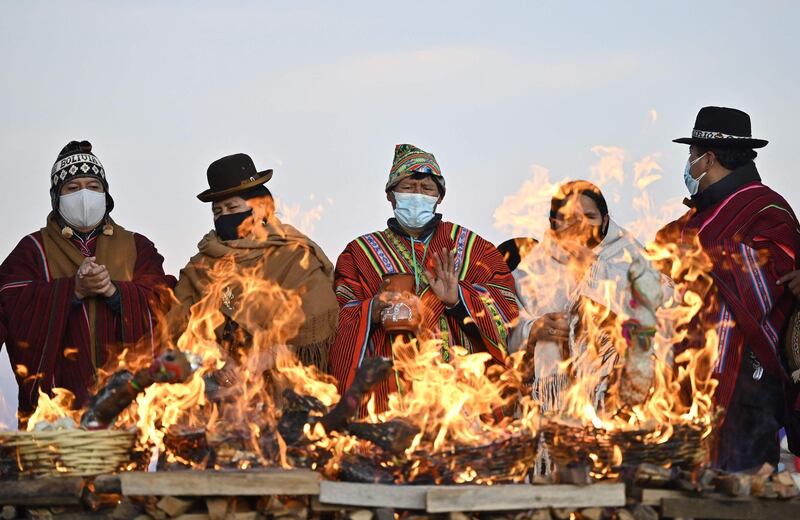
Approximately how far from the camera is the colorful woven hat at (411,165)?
24.1 feet

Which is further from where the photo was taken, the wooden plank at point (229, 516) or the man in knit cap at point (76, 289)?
the man in knit cap at point (76, 289)

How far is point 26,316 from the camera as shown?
7.28 meters

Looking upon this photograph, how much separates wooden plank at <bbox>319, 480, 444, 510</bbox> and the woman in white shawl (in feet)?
6.02

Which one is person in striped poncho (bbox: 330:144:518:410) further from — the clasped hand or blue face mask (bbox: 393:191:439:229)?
the clasped hand

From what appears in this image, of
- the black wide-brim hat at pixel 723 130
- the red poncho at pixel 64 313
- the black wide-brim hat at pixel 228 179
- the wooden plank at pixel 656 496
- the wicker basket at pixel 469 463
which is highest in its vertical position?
the black wide-brim hat at pixel 723 130

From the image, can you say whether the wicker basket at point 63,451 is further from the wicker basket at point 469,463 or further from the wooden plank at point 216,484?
the wicker basket at point 469,463

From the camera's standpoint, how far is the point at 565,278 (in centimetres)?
739

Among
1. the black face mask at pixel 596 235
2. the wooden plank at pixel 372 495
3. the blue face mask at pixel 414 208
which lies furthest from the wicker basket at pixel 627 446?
the blue face mask at pixel 414 208

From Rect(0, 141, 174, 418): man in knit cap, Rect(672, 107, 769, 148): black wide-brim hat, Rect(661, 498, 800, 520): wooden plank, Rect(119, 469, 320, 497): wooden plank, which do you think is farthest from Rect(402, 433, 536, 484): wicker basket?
Rect(672, 107, 769, 148): black wide-brim hat

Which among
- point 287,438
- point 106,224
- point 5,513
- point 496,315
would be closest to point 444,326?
point 496,315

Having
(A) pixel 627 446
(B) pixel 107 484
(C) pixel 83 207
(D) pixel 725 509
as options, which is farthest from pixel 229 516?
(C) pixel 83 207

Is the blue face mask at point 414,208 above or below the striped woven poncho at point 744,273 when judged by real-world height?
above

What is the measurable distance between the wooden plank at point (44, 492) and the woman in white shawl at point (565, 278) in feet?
8.83

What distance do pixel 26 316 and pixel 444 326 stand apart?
2430mm
